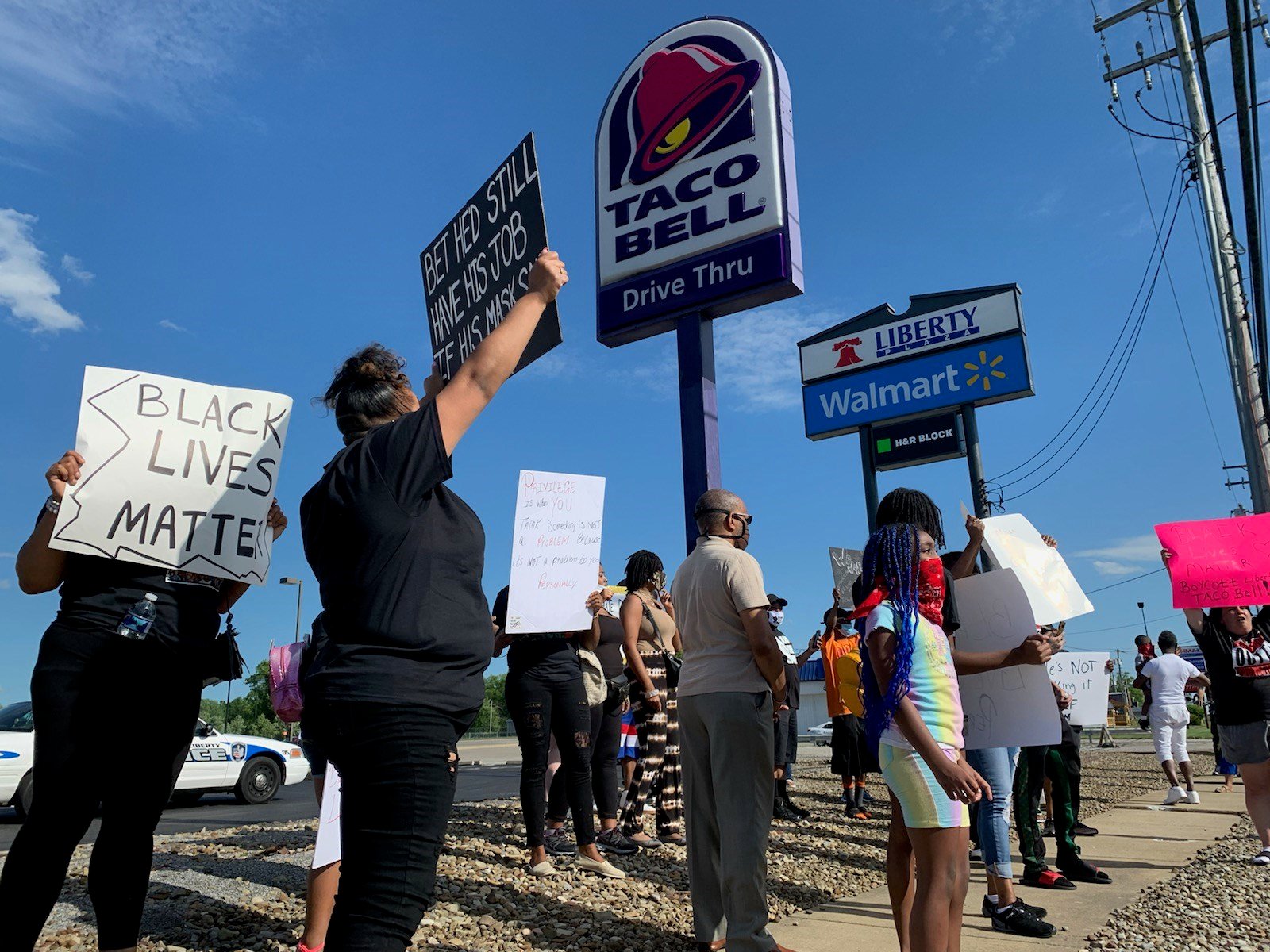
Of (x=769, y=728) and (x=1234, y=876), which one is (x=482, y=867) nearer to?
(x=769, y=728)

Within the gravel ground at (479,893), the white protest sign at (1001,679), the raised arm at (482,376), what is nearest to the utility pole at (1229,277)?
the gravel ground at (479,893)

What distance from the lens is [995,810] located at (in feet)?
13.3

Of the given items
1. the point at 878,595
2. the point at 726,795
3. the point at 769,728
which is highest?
the point at 878,595

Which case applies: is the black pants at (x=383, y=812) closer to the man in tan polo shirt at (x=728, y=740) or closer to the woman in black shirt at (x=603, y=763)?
the man in tan polo shirt at (x=728, y=740)

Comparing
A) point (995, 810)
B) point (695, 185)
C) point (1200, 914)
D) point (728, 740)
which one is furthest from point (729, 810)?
point (695, 185)

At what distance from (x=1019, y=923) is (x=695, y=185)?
467cm

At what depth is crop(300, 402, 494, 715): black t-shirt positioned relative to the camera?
1814 millimetres

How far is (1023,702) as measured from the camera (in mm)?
3676

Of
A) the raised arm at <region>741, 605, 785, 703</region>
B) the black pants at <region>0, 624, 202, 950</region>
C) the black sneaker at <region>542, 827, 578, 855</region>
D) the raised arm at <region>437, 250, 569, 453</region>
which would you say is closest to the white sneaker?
the black sneaker at <region>542, 827, 578, 855</region>

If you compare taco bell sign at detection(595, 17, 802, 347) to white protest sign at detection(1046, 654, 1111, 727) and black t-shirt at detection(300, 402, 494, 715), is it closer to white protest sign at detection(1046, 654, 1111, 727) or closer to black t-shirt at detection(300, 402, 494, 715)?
black t-shirt at detection(300, 402, 494, 715)

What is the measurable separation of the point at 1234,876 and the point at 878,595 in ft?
13.2

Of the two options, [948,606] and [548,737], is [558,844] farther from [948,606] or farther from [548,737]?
[948,606]

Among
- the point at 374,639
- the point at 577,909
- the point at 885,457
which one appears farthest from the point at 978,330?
the point at 374,639

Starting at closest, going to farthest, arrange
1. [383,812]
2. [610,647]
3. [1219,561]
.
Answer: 1. [383,812]
2. [1219,561]
3. [610,647]
